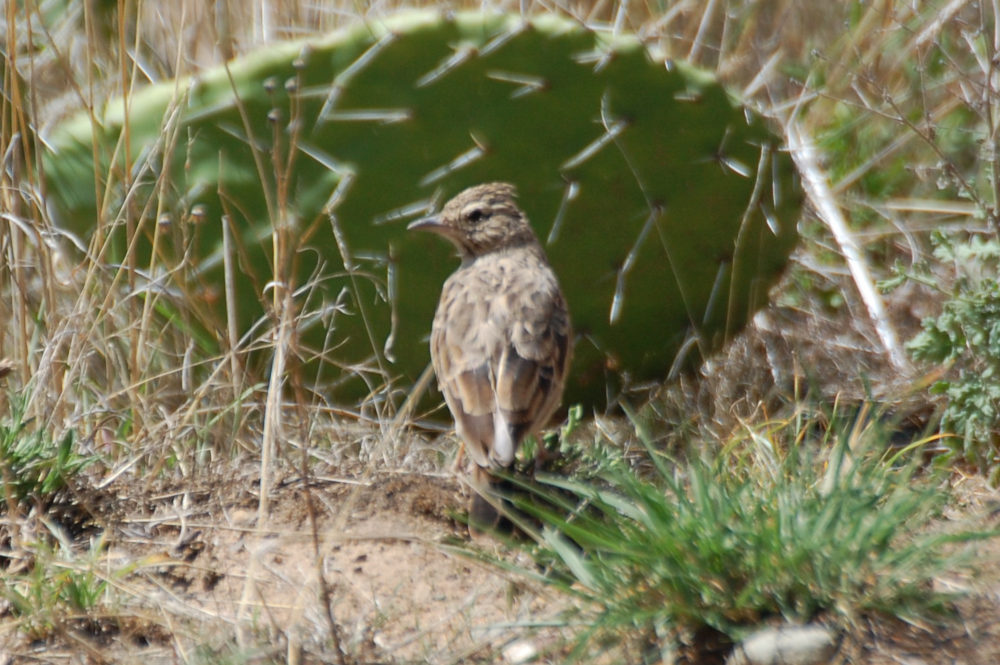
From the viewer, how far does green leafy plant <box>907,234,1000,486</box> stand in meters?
4.41

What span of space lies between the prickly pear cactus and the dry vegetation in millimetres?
204

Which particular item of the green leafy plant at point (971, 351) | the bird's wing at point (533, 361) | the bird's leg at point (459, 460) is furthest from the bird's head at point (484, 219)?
the green leafy plant at point (971, 351)

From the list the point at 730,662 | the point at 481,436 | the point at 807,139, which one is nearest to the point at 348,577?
the point at 481,436

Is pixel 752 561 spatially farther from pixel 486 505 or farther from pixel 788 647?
pixel 486 505

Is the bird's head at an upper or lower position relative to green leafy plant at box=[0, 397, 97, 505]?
upper

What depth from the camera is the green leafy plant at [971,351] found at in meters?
4.41

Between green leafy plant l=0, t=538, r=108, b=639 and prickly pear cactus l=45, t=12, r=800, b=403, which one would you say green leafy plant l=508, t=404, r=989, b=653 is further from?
prickly pear cactus l=45, t=12, r=800, b=403

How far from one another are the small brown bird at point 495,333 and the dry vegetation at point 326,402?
0.31m

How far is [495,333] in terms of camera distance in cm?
439

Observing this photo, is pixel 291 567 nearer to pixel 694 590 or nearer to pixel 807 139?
pixel 694 590

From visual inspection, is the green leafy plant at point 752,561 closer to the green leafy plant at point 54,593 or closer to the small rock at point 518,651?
the small rock at point 518,651

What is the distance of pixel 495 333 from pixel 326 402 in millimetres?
1026

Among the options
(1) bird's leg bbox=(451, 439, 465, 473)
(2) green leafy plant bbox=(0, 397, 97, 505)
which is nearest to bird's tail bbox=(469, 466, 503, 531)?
(1) bird's leg bbox=(451, 439, 465, 473)

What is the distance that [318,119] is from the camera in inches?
193
